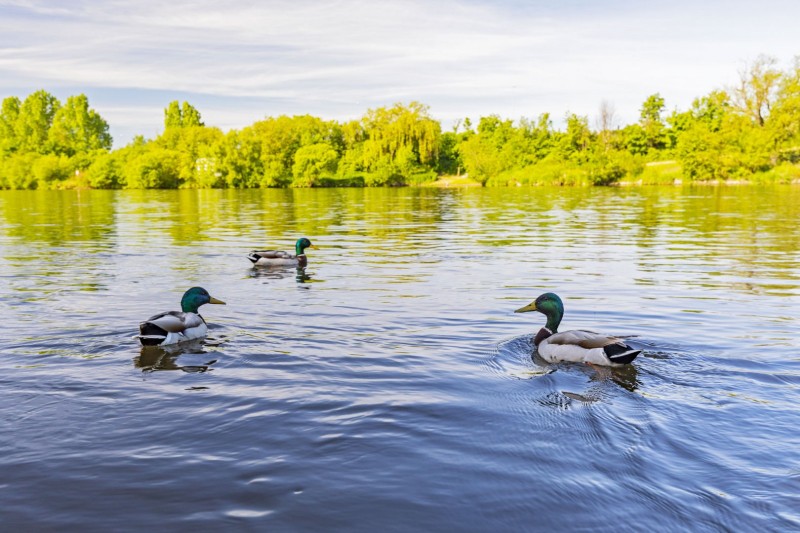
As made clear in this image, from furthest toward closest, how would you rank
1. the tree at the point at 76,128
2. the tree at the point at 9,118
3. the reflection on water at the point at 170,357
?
the tree at the point at 9,118 → the tree at the point at 76,128 → the reflection on water at the point at 170,357

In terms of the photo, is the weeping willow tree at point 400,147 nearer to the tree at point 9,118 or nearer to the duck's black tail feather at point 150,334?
the tree at point 9,118

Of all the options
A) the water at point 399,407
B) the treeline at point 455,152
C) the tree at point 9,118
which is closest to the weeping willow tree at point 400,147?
the treeline at point 455,152

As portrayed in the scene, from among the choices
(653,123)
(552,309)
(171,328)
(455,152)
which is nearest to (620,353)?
(552,309)

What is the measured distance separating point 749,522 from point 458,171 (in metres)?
121

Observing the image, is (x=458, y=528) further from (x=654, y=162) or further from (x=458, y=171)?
(x=458, y=171)

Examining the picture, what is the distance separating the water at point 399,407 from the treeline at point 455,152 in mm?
79293

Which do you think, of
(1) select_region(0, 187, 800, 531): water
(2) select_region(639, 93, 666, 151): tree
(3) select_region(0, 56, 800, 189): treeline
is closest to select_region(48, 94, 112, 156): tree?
(3) select_region(0, 56, 800, 189): treeline

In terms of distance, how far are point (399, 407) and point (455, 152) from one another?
413 ft

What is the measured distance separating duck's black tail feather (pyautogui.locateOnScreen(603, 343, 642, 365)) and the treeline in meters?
83.2

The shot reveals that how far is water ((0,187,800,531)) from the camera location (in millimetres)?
4875

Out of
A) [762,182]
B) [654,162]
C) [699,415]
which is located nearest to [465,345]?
[699,415]

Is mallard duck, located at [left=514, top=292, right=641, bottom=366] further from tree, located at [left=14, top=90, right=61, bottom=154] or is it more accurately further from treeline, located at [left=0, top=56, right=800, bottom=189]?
tree, located at [left=14, top=90, right=61, bottom=154]

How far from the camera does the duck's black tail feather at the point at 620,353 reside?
8.07m

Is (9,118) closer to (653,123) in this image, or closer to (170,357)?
(653,123)
